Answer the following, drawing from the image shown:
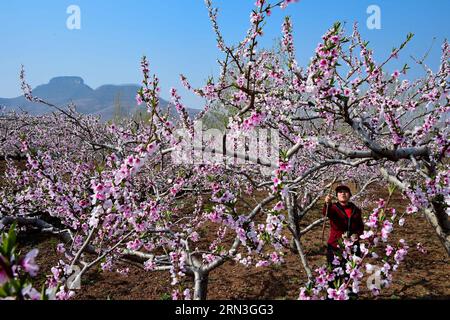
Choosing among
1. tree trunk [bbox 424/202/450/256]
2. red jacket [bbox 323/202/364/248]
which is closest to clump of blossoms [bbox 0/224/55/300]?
tree trunk [bbox 424/202/450/256]

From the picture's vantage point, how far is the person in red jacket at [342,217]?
4.13m

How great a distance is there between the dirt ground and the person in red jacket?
3.99ft

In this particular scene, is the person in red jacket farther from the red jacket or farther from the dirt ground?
the dirt ground

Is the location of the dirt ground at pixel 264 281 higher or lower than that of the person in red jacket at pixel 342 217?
lower

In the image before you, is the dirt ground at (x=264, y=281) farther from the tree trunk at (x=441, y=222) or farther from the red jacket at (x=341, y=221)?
the tree trunk at (x=441, y=222)

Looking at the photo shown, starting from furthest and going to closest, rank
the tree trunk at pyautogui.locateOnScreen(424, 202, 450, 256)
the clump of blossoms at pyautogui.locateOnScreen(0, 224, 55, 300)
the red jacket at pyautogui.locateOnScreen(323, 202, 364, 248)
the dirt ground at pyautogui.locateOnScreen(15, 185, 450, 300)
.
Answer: the dirt ground at pyautogui.locateOnScreen(15, 185, 450, 300), the red jacket at pyautogui.locateOnScreen(323, 202, 364, 248), the tree trunk at pyautogui.locateOnScreen(424, 202, 450, 256), the clump of blossoms at pyautogui.locateOnScreen(0, 224, 55, 300)

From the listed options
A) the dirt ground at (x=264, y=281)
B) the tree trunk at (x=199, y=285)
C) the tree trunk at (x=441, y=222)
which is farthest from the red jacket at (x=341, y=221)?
the tree trunk at (x=199, y=285)

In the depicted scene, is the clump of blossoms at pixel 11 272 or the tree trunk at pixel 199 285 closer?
the clump of blossoms at pixel 11 272

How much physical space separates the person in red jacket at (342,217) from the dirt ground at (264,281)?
3.99 ft

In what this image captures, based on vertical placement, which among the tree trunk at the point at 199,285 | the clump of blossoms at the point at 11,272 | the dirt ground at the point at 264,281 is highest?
the clump of blossoms at the point at 11,272

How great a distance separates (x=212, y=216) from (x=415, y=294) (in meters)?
3.85

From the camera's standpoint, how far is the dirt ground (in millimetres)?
4934
